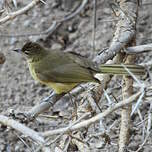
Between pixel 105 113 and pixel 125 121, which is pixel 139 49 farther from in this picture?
pixel 105 113

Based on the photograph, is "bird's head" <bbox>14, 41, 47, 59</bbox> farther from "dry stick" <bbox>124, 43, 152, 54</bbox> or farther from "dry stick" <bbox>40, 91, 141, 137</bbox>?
"dry stick" <bbox>40, 91, 141, 137</bbox>

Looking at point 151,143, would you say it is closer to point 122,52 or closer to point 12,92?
point 122,52

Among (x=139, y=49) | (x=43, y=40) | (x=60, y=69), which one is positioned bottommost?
(x=43, y=40)

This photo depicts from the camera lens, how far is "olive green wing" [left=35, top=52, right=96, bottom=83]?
449 centimetres

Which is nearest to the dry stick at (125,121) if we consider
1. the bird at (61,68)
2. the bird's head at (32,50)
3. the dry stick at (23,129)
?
the bird at (61,68)

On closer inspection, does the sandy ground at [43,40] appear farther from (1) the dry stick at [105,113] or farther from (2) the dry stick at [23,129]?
(1) the dry stick at [105,113]

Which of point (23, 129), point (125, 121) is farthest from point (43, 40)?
point (23, 129)

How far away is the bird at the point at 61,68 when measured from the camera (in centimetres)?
423

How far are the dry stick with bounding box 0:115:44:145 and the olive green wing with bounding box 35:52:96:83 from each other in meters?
1.47

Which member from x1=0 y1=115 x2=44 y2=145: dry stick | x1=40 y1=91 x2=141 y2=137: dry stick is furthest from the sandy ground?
x1=40 y1=91 x2=141 y2=137: dry stick

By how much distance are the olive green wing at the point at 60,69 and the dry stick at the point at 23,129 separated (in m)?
1.47

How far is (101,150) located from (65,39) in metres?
2.42

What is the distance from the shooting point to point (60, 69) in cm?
468

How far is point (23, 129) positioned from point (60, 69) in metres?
1.86
